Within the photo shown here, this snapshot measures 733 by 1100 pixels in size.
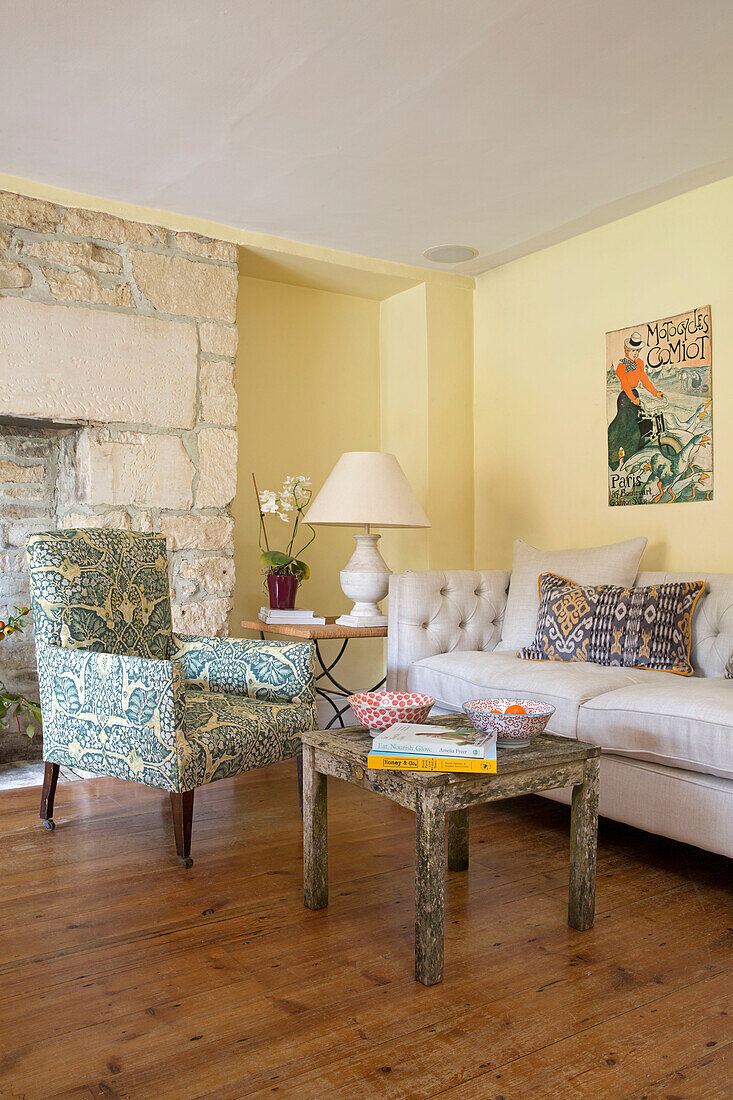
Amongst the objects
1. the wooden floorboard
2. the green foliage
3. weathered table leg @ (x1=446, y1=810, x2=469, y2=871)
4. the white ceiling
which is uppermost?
the white ceiling

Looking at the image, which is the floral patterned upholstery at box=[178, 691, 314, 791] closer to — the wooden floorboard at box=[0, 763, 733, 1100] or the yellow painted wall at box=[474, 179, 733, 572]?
the wooden floorboard at box=[0, 763, 733, 1100]

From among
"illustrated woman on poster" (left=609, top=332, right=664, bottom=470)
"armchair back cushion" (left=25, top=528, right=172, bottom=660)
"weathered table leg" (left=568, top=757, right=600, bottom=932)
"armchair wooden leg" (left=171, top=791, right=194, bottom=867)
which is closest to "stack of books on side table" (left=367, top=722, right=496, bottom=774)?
"weathered table leg" (left=568, top=757, right=600, bottom=932)

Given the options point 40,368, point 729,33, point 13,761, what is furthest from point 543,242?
point 13,761

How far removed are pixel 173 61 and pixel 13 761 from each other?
2.71 m

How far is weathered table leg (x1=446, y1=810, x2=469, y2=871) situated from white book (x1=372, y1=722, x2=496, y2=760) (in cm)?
51

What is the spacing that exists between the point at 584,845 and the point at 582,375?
2.54 metres

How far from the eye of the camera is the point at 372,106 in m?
2.83

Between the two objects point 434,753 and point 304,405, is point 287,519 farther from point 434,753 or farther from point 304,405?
point 434,753

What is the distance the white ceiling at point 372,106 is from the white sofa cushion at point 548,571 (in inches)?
56.6

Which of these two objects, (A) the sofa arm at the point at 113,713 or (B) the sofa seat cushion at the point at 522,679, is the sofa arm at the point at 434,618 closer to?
(B) the sofa seat cushion at the point at 522,679

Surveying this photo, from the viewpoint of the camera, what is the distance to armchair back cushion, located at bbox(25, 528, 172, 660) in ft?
8.93

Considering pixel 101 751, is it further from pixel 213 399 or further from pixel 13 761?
pixel 213 399

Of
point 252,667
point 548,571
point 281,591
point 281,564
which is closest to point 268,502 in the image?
point 281,564

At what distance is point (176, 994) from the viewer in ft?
5.68
